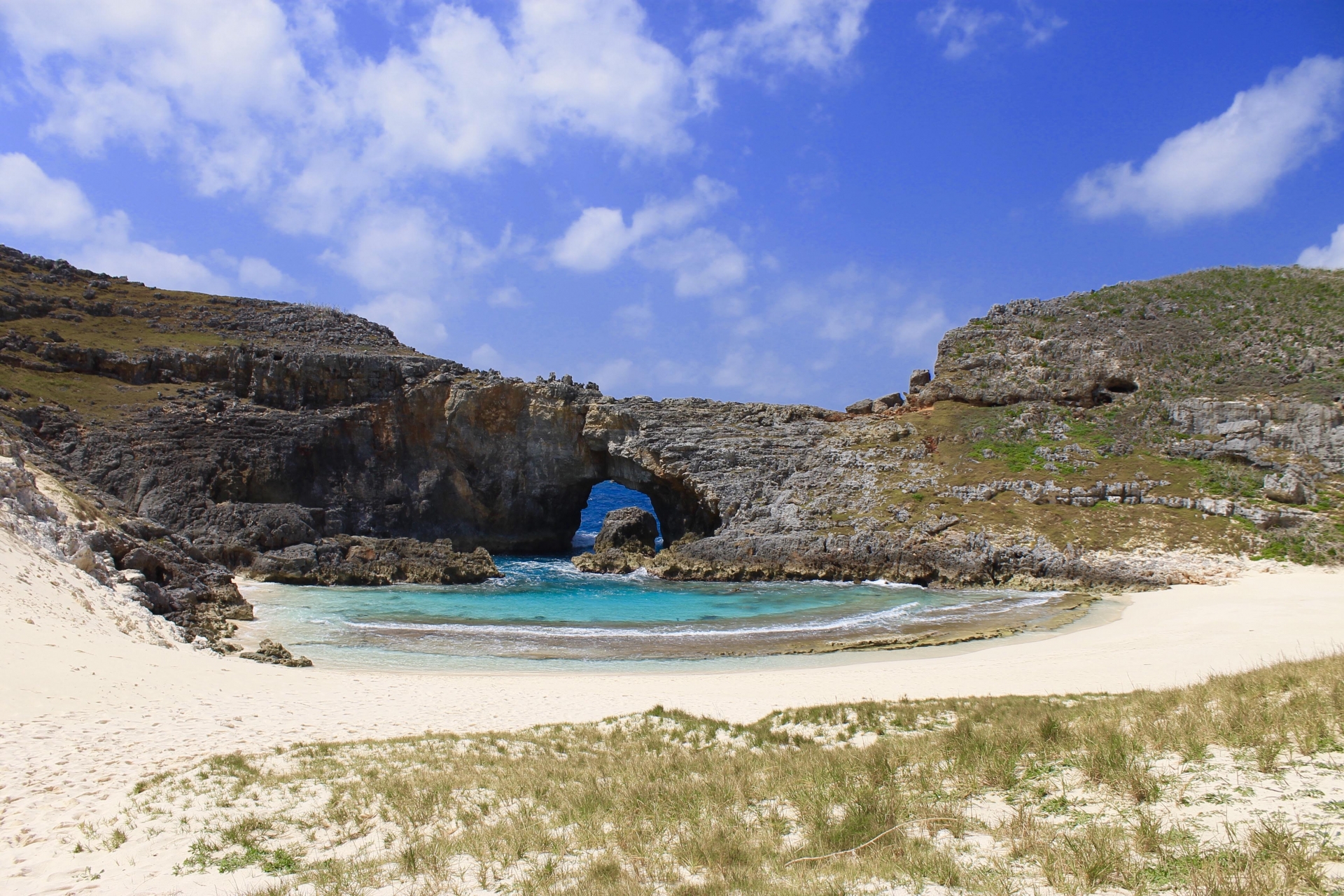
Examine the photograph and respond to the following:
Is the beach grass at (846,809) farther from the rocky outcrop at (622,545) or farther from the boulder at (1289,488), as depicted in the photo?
the rocky outcrop at (622,545)

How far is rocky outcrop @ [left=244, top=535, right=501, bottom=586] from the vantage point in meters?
33.0

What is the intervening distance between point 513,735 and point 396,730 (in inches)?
74.7

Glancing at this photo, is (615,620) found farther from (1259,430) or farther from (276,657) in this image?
(1259,430)

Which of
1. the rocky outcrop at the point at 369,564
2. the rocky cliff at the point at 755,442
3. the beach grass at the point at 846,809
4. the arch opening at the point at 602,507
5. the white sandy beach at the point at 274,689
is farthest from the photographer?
the arch opening at the point at 602,507

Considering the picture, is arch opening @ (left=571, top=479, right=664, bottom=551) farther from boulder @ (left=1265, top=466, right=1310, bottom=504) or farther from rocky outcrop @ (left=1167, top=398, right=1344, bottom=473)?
boulder @ (left=1265, top=466, right=1310, bottom=504)

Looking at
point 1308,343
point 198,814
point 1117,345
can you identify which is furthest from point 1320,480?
point 198,814

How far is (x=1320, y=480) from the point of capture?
31500 millimetres

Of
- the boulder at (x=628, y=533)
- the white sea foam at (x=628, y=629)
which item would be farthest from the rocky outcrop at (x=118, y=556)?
the boulder at (x=628, y=533)

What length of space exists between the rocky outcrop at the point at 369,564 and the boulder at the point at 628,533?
807 cm

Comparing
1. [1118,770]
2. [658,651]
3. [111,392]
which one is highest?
[111,392]

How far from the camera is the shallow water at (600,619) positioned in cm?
1998

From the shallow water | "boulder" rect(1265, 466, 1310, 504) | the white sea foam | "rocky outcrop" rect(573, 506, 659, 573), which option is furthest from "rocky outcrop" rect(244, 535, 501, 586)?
"boulder" rect(1265, 466, 1310, 504)

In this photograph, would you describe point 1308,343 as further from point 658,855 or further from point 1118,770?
point 658,855

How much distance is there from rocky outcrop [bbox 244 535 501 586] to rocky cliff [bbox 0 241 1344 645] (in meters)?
0.30
